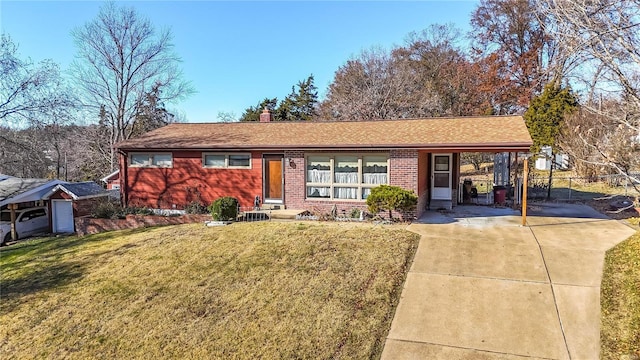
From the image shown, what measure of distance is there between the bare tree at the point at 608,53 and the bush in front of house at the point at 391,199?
16.3ft

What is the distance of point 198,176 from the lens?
44.1 feet

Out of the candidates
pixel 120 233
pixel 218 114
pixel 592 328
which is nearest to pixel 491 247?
pixel 592 328

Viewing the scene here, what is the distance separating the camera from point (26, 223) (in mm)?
16328

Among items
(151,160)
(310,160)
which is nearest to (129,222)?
(151,160)

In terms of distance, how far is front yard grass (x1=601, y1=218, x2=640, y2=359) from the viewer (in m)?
4.73

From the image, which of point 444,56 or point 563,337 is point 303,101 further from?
point 563,337

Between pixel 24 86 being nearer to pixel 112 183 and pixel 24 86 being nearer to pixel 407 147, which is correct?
pixel 112 183

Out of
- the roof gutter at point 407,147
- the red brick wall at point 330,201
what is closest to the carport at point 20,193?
the roof gutter at point 407,147

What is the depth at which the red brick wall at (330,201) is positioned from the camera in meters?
11.0

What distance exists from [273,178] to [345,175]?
2.68 metres

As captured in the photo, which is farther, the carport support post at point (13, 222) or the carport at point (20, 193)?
the carport support post at point (13, 222)

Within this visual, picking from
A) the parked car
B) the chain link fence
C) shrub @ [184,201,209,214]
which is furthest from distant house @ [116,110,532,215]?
the parked car

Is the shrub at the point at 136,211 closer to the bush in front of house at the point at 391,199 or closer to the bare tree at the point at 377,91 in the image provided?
the bush in front of house at the point at 391,199

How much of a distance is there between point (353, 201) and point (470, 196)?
579 centimetres
